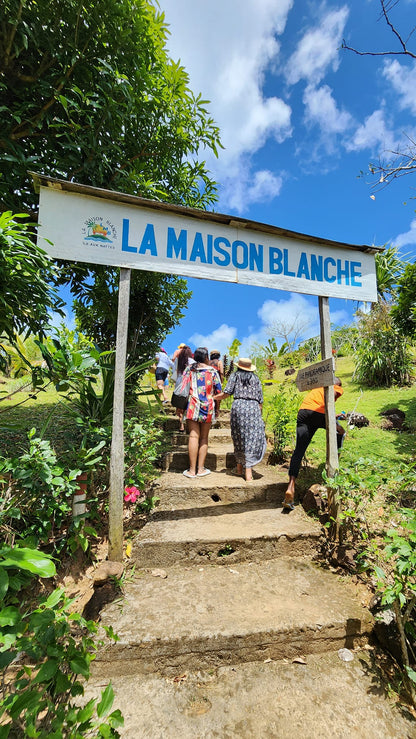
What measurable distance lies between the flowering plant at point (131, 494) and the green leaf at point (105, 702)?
1903 millimetres

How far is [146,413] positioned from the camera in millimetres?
4793

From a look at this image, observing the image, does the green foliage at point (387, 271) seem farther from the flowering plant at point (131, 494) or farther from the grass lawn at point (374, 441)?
the flowering plant at point (131, 494)

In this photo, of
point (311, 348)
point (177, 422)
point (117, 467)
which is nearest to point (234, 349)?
point (177, 422)

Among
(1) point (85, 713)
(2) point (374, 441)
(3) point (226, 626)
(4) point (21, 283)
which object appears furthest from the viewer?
(2) point (374, 441)

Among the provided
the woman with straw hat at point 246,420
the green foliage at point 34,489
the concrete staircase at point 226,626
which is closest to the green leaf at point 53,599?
the green foliage at point 34,489

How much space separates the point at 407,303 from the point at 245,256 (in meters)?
4.14

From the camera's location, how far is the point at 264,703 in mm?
1674

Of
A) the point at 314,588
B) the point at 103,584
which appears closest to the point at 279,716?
the point at 314,588

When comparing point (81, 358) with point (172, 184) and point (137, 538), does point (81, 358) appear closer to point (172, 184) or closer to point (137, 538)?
point (137, 538)

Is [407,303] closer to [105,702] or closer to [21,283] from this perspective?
[21,283]

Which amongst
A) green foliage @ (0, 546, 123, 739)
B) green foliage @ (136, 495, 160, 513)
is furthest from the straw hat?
green foliage @ (0, 546, 123, 739)

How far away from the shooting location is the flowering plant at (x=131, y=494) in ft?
9.75

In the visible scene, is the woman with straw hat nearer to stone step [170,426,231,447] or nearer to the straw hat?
the straw hat

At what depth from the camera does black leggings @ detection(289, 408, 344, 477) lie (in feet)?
11.0
